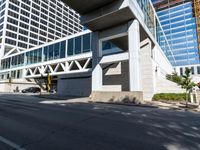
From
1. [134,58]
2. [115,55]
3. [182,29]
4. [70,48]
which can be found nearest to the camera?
[134,58]

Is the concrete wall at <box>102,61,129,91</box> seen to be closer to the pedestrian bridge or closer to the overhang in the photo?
the pedestrian bridge

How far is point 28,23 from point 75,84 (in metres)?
54.5

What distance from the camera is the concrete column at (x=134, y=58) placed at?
17.2 meters

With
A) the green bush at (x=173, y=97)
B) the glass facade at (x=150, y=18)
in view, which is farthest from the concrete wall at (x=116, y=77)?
the glass facade at (x=150, y=18)

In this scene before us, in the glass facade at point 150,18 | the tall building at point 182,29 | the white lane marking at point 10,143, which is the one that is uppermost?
the tall building at point 182,29

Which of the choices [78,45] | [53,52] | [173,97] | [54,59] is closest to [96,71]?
[173,97]

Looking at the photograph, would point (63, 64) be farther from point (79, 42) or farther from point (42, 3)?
point (42, 3)

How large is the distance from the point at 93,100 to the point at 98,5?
12.2 metres

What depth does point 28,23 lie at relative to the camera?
69.9 m

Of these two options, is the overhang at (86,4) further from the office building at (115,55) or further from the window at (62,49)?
the window at (62,49)

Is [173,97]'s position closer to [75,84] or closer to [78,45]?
[75,84]

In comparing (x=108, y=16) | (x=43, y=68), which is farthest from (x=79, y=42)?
(x=108, y=16)

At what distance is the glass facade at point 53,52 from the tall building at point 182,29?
58444mm

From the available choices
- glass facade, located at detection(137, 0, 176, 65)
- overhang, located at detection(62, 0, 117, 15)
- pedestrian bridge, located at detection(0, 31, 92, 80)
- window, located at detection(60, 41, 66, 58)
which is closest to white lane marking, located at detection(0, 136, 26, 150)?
overhang, located at detection(62, 0, 117, 15)
